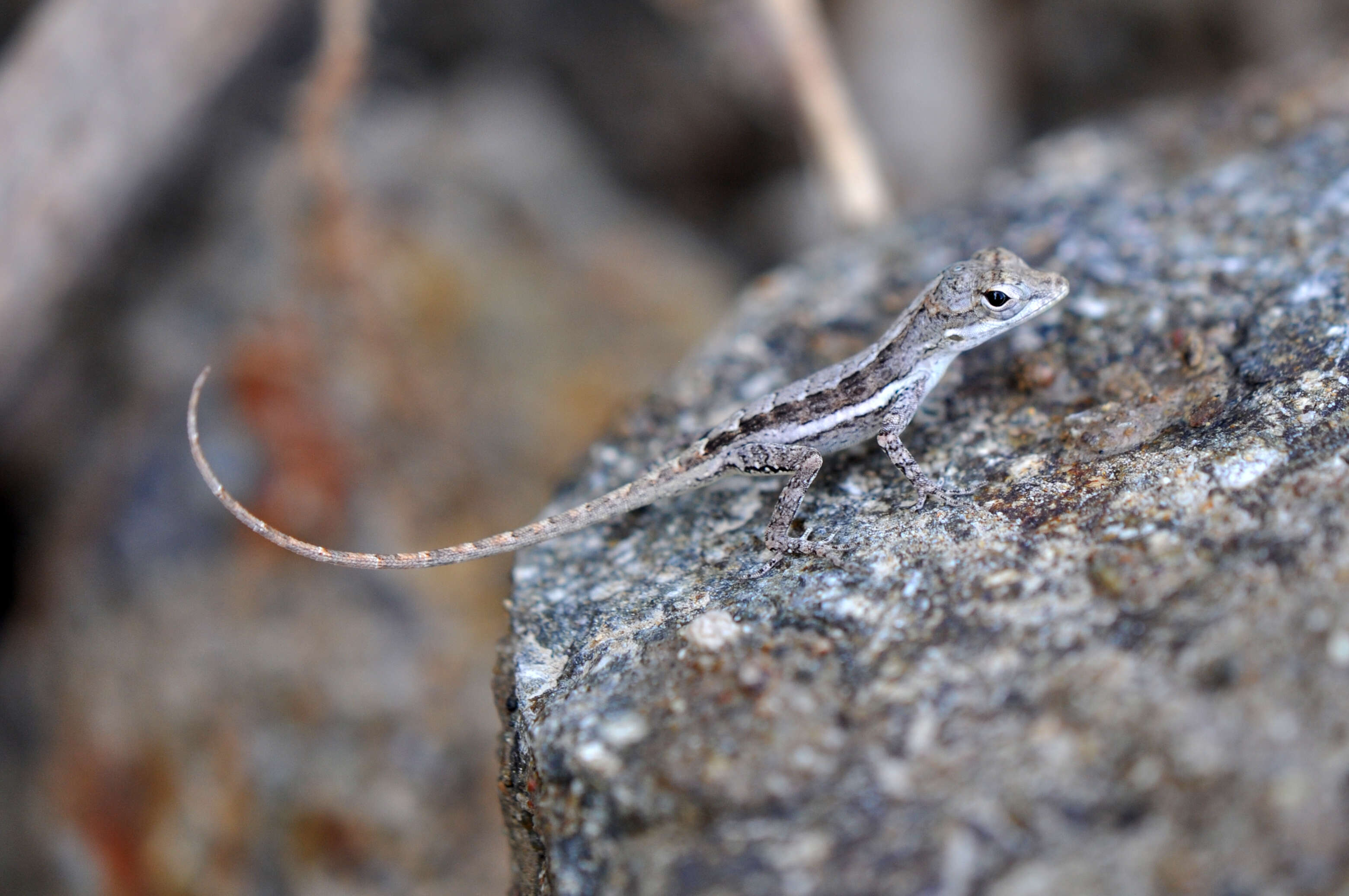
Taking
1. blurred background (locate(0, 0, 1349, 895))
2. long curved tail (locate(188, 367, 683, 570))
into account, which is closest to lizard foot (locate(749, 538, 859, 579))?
long curved tail (locate(188, 367, 683, 570))

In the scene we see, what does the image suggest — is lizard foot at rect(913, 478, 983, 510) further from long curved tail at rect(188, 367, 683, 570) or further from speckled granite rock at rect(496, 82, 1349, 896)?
long curved tail at rect(188, 367, 683, 570)

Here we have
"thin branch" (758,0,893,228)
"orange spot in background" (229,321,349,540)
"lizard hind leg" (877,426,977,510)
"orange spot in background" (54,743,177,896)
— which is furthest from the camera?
"thin branch" (758,0,893,228)

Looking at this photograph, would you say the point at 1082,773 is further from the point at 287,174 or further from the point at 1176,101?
the point at 287,174

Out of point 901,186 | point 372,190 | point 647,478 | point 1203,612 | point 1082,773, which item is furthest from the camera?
point 901,186

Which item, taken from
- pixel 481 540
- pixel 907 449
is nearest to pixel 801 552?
pixel 907 449

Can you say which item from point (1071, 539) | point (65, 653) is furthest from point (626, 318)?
point (1071, 539)

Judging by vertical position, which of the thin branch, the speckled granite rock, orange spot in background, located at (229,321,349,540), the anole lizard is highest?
the thin branch

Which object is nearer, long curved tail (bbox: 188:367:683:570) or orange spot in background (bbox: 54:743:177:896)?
long curved tail (bbox: 188:367:683:570)
